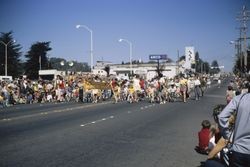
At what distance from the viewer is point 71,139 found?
38.6 ft

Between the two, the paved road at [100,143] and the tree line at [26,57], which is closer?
the paved road at [100,143]

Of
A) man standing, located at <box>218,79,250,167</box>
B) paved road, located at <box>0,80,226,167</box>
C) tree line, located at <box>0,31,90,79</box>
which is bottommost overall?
paved road, located at <box>0,80,226,167</box>

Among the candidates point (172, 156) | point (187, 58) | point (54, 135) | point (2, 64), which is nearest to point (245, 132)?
point (172, 156)

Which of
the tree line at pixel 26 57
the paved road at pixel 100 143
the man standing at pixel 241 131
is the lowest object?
the paved road at pixel 100 143

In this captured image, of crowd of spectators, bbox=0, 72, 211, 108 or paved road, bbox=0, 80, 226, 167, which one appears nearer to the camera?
paved road, bbox=0, 80, 226, 167

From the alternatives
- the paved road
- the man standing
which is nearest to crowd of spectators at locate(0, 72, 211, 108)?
the paved road

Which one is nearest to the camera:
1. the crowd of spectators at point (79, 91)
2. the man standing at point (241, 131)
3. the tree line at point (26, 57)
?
the man standing at point (241, 131)

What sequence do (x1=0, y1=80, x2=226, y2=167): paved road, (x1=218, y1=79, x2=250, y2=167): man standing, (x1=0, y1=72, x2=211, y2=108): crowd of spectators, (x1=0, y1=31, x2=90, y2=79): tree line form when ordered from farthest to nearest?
(x1=0, y1=31, x2=90, y2=79): tree line → (x1=0, y1=72, x2=211, y2=108): crowd of spectators → (x1=0, y1=80, x2=226, y2=167): paved road → (x1=218, y1=79, x2=250, y2=167): man standing

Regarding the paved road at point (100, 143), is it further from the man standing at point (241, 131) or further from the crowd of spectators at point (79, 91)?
the crowd of spectators at point (79, 91)

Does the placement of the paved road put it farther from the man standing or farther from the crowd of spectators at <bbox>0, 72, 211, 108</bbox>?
the crowd of spectators at <bbox>0, 72, 211, 108</bbox>

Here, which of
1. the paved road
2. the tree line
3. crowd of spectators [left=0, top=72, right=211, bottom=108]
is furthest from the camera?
the tree line

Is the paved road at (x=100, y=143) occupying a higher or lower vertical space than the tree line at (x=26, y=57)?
lower

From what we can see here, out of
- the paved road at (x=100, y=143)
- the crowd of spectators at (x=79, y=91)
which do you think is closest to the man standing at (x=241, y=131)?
the paved road at (x=100, y=143)

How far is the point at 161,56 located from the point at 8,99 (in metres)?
73.7
